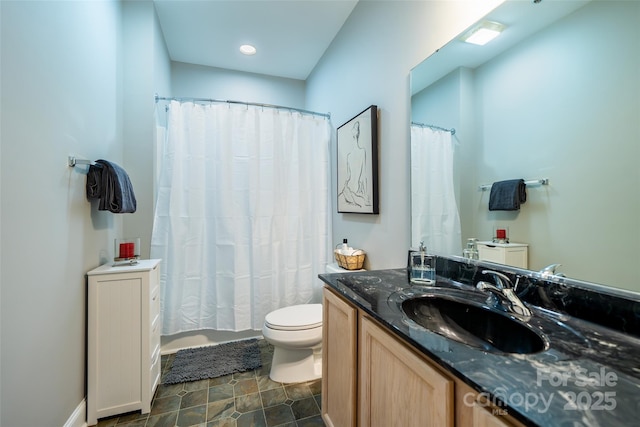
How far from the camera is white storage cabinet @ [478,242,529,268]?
100 cm

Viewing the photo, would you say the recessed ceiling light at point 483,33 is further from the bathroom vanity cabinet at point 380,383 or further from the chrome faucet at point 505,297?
the bathroom vanity cabinet at point 380,383

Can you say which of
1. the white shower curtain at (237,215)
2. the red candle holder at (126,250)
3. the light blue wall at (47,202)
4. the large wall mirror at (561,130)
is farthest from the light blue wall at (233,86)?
the large wall mirror at (561,130)

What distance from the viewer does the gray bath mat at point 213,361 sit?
73.9 inches

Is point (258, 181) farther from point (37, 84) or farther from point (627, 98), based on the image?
point (627, 98)

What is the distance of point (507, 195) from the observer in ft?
3.49

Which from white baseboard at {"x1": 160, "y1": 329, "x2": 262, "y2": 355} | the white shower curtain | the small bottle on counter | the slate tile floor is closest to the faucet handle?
the small bottle on counter

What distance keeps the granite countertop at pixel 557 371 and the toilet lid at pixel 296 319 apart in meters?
0.99

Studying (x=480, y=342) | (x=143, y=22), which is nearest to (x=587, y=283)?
(x=480, y=342)

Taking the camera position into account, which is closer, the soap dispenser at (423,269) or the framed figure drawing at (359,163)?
the soap dispenser at (423,269)

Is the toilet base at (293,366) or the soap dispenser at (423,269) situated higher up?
the soap dispenser at (423,269)

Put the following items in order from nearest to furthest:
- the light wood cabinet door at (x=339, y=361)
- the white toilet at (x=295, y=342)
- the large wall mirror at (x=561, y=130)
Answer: the large wall mirror at (x=561, y=130) < the light wood cabinet door at (x=339, y=361) < the white toilet at (x=295, y=342)

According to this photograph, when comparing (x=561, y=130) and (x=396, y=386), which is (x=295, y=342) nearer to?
(x=396, y=386)

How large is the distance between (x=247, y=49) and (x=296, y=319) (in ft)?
8.27

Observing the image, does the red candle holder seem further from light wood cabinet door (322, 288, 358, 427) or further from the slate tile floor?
light wood cabinet door (322, 288, 358, 427)
